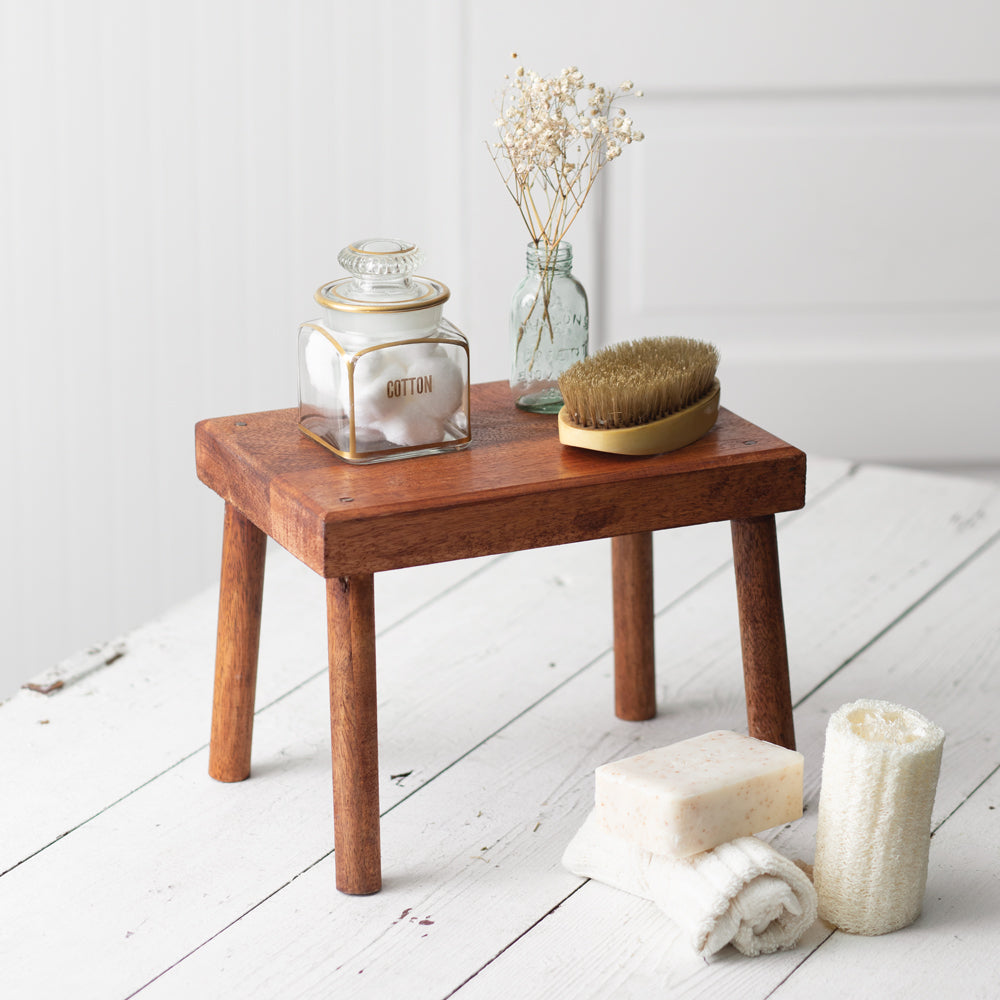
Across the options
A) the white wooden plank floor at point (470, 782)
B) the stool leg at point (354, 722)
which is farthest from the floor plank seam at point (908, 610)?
the stool leg at point (354, 722)

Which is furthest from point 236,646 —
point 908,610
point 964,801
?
point 908,610

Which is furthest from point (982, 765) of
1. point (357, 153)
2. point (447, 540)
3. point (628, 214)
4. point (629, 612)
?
point (357, 153)

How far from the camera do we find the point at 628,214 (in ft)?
7.77

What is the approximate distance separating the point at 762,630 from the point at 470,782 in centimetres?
31

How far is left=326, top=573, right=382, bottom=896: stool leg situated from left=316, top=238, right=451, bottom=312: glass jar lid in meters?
0.22

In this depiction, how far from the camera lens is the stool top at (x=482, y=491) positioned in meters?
1.10

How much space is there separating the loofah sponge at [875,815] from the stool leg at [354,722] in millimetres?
347

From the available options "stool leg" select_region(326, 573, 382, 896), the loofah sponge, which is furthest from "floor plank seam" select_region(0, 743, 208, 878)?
the loofah sponge

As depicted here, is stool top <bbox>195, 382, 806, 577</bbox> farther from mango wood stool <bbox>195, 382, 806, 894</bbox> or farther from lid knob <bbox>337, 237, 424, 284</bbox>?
lid knob <bbox>337, 237, 424, 284</bbox>

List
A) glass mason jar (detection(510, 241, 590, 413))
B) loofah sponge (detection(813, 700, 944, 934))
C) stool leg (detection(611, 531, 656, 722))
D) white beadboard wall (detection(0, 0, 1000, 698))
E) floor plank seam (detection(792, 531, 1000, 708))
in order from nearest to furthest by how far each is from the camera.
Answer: loofah sponge (detection(813, 700, 944, 934))
glass mason jar (detection(510, 241, 590, 413))
stool leg (detection(611, 531, 656, 722))
floor plank seam (detection(792, 531, 1000, 708))
white beadboard wall (detection(0, 0, 1000, 698))

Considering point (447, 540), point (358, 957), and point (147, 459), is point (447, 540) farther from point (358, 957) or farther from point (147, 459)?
point (147, 459)

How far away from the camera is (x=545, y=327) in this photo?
1.30 metres

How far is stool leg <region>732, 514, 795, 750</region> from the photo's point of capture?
125cm

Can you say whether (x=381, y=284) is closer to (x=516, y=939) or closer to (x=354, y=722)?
(x=354, y=722)
